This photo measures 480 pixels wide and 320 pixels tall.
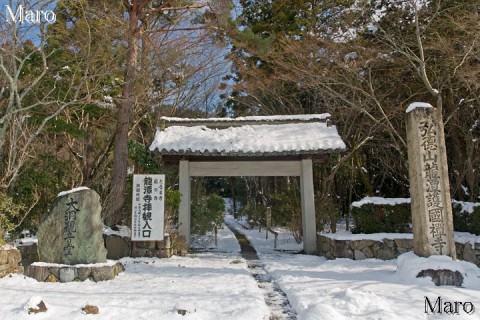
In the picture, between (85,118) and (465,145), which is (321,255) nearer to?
(465,145)

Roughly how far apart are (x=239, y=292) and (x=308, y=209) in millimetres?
5550

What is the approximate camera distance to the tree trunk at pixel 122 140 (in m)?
10.2

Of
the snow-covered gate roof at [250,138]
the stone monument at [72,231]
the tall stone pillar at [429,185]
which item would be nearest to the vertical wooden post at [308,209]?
the snow-covered gate roof at [250,138]

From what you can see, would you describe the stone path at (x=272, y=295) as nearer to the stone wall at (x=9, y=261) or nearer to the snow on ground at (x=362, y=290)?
the snow on ground at (x=362, y=290)

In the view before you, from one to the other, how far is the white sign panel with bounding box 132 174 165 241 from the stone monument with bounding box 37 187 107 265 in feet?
6.57

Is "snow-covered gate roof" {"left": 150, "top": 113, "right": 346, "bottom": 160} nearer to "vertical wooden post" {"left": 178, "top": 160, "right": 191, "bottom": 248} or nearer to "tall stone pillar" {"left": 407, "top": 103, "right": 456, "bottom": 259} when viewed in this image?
"vertical wooden post" {"left": 178, "top": 160, "right": 191, "bottom": 248}

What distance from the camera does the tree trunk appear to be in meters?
10.2

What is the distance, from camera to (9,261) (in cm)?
704

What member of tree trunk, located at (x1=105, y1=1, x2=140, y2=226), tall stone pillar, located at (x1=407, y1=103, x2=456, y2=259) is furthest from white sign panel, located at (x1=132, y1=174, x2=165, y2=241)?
tall stone pillar, located at (x1=407, y1=103, x2=456, y2=259)

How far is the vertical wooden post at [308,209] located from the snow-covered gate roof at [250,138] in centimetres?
49

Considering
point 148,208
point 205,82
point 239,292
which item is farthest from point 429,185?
point 205,82

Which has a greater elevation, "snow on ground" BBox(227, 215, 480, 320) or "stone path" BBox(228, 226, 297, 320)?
"snow on ground" BBox(227, 215, 480, 320)

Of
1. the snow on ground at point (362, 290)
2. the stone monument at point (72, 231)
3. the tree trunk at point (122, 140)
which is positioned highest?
the tree trunk at point (122, 140)

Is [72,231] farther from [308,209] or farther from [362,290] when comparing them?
[308,209]
